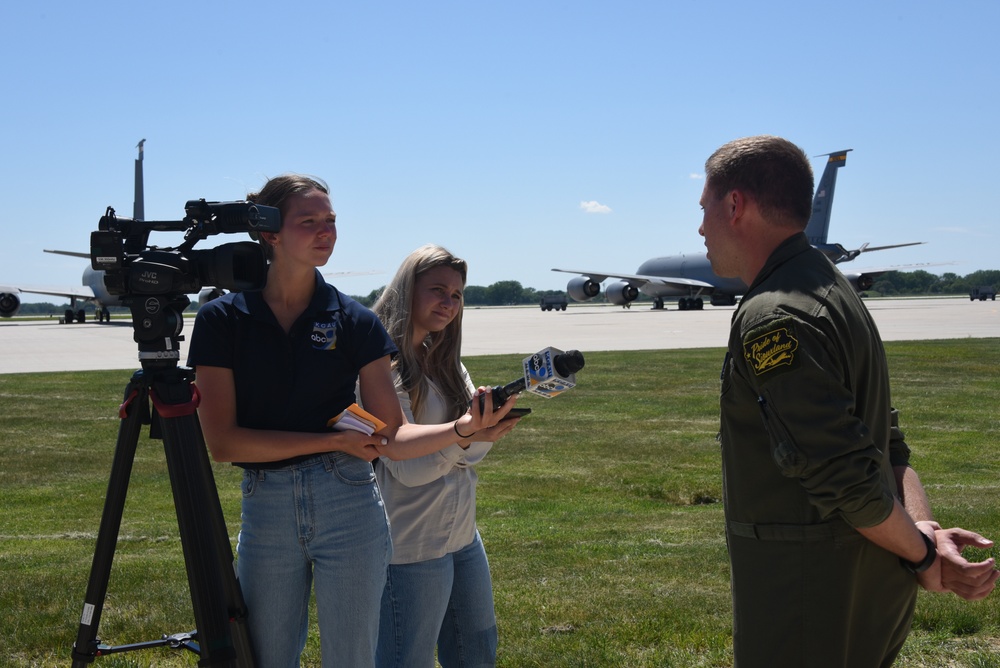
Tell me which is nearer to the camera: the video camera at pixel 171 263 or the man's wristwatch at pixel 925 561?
the man's wristwatch at pixel 925 561

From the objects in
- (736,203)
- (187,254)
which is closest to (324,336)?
(187,254)

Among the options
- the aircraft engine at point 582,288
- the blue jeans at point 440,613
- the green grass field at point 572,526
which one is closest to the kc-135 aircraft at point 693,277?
the aircraft engine at point 582,288

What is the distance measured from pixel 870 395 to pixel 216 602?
6.27 feet

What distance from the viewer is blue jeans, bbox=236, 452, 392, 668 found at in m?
2.79

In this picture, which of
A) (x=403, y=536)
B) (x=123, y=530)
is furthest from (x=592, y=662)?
(x=123, y=530)

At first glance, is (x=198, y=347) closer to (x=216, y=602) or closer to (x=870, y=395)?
(x=216, y=602)

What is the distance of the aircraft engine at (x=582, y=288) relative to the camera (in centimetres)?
5575

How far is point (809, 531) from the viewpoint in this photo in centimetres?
226

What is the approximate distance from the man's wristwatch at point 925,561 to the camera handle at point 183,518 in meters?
1.88

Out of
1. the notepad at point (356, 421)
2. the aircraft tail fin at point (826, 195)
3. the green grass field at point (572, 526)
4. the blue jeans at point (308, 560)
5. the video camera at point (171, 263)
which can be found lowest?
the green grass field at point (572, 526)

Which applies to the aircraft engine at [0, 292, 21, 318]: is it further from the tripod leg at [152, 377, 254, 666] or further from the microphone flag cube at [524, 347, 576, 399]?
the microphone flag cube at [524, 347, 576, 399]

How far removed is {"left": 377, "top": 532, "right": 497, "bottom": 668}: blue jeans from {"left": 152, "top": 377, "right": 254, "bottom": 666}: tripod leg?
70 centimetres

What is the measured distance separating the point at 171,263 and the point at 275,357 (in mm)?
432

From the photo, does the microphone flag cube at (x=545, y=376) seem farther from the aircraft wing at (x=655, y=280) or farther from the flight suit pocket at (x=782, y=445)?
the aircraft wing at (x=655, y=280)
